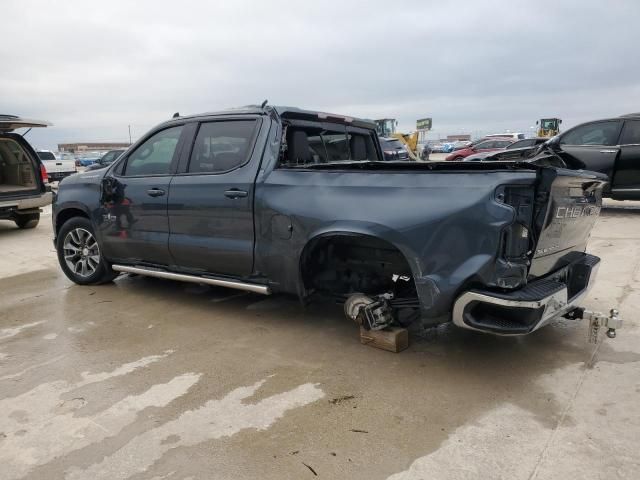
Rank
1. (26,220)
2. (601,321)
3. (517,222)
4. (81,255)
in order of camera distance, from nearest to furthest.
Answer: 1. (517,222)
2. (601,321)
3. (81,255)
4. (26,220)

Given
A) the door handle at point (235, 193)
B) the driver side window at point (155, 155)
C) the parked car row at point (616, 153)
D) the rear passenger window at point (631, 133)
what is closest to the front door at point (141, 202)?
the driver side window at point (155, 155)

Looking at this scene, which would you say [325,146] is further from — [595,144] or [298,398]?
[595,144]

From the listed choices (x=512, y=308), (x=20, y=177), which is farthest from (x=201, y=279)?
(x=20, y=177)

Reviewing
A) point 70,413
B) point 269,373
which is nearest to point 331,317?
point 269,373

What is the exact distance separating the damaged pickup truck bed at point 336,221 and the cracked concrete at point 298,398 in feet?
1.34

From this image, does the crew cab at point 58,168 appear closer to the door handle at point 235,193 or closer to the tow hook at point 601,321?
the door handle at point 235,193

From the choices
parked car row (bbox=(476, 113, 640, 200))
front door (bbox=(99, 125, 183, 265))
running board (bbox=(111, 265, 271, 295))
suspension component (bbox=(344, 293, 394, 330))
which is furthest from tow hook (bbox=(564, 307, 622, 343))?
parked car row (bbox=(476, 113, 640, 200))

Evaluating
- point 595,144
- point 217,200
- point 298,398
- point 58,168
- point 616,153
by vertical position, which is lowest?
point 298,398

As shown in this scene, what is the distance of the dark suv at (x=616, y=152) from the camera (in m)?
9.06

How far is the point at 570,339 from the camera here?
13.1 ft

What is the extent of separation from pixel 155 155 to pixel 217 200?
3.48 feet

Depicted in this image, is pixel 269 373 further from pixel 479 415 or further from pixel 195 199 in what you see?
pixel 195 199

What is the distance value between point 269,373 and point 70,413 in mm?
1212

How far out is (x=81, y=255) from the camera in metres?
5.79
